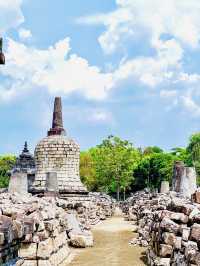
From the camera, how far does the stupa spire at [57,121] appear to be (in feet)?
95.0

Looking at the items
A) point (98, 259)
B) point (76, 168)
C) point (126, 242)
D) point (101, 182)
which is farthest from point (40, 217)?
point (101, 182)

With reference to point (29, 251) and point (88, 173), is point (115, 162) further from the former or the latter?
point (29, 251)

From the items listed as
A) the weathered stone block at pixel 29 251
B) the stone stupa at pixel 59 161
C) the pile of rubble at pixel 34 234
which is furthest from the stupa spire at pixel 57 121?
the weathered stone block at pixel 29 251

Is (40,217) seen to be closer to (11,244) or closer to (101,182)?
(11,244)

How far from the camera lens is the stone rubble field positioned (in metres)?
7.39

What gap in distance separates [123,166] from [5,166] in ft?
79.3

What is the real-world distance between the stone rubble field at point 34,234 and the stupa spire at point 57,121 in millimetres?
8142

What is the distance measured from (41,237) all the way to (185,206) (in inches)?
124

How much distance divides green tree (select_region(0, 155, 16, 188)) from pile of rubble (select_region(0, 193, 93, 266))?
5177 cm

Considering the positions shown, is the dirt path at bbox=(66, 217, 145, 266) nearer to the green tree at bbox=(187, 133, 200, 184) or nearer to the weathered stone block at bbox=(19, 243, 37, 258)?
the weathered stone block at bbox=(19, 243, 37, 258)

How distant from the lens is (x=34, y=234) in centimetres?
1102

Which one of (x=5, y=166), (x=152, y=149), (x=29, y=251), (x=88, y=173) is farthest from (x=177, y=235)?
(x=152, y=149)

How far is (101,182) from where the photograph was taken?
58.8m

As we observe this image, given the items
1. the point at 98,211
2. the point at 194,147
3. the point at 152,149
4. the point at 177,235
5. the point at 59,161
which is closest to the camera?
the point at 177,235
